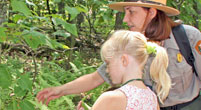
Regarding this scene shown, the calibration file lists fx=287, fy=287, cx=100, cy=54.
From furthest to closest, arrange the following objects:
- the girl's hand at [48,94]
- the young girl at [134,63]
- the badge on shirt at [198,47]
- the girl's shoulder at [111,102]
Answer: the girl's hand at [48,94], the badge on shirt at [198,47], the young girl at [134,63], the girl's shoulder at [111,102]

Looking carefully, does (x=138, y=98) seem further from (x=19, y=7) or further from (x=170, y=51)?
(x=19, y=7)

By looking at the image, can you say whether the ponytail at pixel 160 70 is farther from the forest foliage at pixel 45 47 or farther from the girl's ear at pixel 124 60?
the forest foliage at pixel 45 47

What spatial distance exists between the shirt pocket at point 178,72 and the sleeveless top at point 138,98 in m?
0.44

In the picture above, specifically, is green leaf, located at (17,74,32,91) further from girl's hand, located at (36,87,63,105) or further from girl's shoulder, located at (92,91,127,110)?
girl's shoulder, located at (92,91,127,110)

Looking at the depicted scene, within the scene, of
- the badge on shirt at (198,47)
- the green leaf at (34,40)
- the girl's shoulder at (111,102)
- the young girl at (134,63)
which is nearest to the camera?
the girl's shoulder at (111,102)

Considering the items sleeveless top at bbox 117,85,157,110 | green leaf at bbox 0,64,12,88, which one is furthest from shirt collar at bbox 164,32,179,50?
green leaf at bbox 0,64,12,88

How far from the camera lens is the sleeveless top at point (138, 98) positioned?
6.61 feet

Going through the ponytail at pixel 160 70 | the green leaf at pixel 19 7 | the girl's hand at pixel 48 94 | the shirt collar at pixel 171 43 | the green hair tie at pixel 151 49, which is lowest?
the girl's hand at pixel 48 94

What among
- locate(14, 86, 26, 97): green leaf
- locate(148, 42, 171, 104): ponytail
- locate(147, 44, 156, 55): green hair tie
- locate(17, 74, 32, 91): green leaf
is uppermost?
locate(147, 44, 156, 55): green hair tie

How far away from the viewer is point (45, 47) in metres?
4.64

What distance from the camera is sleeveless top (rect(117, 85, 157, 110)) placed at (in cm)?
201

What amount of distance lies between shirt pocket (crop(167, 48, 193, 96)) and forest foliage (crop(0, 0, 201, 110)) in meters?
0.87

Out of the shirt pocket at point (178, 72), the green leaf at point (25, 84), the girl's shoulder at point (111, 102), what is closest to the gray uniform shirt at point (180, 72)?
the shirt pocket at point (178, 72)

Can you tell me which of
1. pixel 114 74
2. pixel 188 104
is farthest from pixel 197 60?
pixel 114 74
